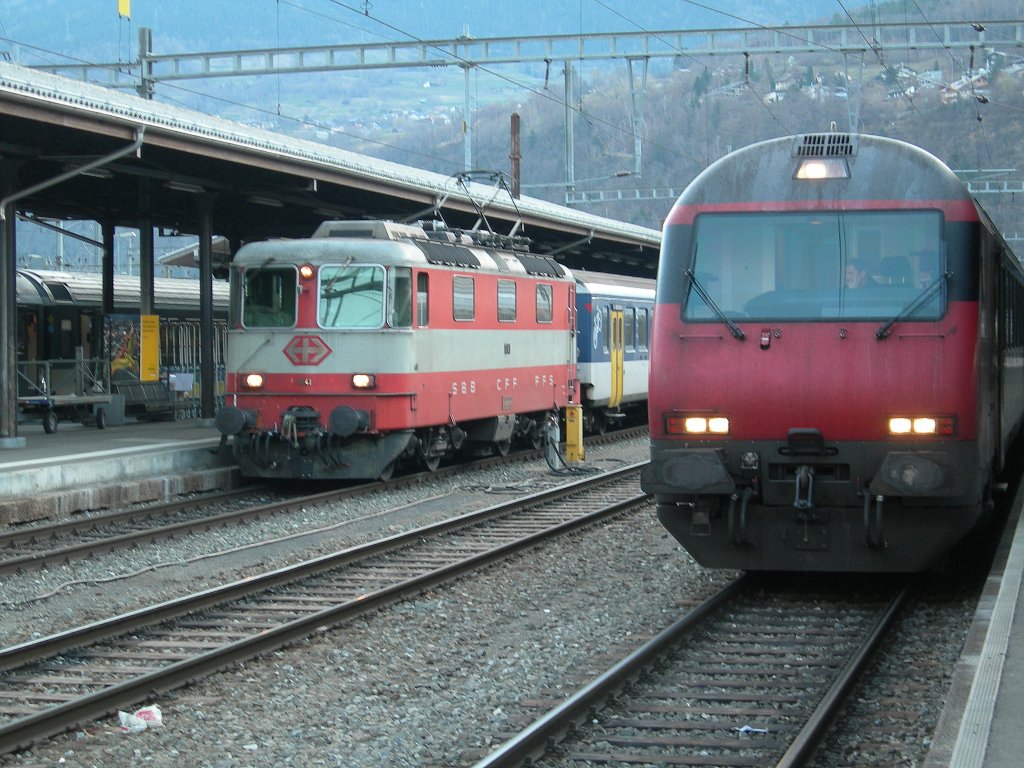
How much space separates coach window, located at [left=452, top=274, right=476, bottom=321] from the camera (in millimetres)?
17203

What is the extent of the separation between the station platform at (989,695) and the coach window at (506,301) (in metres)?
11.2

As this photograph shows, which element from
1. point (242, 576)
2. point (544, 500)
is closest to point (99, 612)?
point (242, 576)

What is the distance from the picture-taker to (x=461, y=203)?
23.5 m

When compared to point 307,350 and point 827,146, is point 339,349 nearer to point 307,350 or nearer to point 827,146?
point 307,350

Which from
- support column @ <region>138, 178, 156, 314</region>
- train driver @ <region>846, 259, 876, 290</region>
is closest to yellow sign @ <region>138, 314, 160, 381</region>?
support column @ <region>138, 178, 156, 314</region>

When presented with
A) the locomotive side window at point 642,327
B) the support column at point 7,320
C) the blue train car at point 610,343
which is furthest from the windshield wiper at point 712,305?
Answer: the locomotive side window at point 642,327

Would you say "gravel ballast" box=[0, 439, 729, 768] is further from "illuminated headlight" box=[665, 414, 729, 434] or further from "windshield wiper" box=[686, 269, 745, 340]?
"windshield wiper" box=[686, 269, 745, 340]

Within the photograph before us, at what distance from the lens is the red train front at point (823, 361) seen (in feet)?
28.5

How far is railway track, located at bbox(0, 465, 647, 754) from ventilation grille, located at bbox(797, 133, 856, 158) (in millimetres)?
4240

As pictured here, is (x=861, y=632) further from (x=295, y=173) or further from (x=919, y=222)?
(x=295, y=173)

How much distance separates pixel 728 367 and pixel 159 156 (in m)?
11.2

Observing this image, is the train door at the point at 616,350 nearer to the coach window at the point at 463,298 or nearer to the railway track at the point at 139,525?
the coach window at the point at 463,298

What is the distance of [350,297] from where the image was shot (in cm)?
1602

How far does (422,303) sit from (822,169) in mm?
7686
